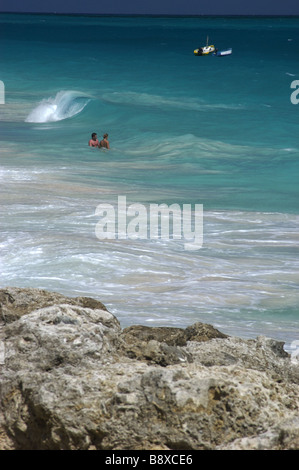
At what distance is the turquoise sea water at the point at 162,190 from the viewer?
797cm

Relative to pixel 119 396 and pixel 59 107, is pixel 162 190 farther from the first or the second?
pixel 59 107

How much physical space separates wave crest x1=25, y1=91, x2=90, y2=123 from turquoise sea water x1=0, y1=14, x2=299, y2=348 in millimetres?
103

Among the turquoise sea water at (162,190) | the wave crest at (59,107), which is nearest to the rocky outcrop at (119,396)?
the turquoise sea water at (162,190)

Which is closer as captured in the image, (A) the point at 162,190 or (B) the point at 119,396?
(B) the point at 119,396

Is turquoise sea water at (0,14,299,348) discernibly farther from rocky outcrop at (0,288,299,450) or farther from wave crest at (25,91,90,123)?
rocky outcrop at (0,288,299,450)

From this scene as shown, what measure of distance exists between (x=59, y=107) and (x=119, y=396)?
2848cm

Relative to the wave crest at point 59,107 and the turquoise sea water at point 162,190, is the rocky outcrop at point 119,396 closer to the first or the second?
the turquoise sea water at point 162,190

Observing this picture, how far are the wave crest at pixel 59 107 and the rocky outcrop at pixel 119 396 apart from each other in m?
23.7

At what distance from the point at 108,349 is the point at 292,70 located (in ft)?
151

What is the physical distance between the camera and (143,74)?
155 ft

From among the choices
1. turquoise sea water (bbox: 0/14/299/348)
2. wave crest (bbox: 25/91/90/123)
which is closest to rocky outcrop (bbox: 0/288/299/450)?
turquoise sea water (bbox: 0/14/299/348)

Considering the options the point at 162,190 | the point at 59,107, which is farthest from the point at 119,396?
the point at 59,107

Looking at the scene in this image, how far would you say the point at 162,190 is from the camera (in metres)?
15.8

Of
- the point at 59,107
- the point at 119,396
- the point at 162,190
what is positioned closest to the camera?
the point at 119,396
